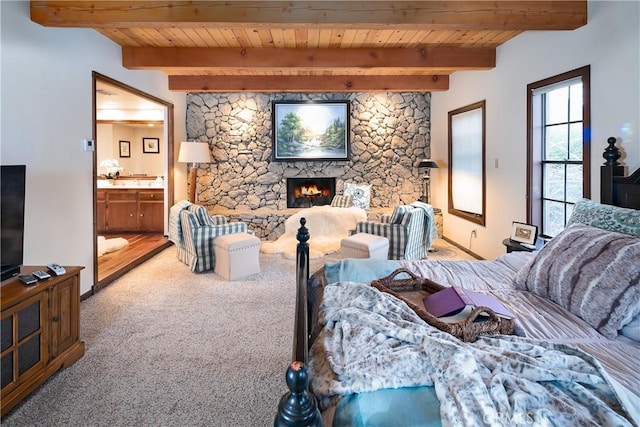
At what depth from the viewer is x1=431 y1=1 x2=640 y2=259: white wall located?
2902 mm

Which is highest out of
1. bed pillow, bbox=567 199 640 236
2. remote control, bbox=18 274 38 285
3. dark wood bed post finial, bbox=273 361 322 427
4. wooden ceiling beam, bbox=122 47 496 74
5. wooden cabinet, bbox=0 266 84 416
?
wooden ceiling beam, bbox=122 47 496 74

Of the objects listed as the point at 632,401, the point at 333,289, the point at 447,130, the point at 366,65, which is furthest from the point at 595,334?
the point at 447,130

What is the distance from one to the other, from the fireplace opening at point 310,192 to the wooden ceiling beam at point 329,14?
4451 millimetres

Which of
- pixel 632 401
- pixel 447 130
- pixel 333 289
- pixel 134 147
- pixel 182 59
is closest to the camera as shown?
pixel 632 401

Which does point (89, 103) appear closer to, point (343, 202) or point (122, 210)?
point (122, 210)

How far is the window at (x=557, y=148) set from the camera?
11.4 ft

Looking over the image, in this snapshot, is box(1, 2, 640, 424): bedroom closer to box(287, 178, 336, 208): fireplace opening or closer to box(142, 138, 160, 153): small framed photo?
box(287, 178, 336, 208): fireplace opening

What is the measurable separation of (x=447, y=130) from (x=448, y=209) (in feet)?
4.31

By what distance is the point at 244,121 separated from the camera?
293 inches

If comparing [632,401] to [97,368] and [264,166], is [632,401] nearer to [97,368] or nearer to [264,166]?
[97,368]

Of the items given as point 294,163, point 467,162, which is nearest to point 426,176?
point 467,162

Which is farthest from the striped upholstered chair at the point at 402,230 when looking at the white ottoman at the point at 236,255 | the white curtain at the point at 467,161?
the white ottoman at the point at 236,255

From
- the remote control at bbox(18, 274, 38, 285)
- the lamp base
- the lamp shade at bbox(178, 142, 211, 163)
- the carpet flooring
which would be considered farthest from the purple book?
the lamp base

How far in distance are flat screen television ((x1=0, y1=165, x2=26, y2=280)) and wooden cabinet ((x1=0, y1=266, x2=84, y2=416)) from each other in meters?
→ 0.10
